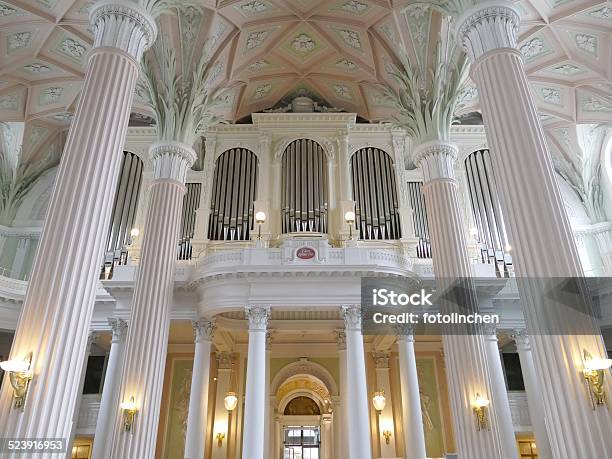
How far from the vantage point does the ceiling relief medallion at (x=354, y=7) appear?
1454 cm

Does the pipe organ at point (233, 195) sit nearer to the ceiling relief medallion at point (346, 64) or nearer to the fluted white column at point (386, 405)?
the ceiling relief medallion at point (346, 64)

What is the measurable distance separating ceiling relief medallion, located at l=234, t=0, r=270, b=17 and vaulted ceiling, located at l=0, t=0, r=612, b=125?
4cm

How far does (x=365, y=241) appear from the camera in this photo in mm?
16594

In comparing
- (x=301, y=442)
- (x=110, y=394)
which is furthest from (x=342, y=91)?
(x=301, y=442)

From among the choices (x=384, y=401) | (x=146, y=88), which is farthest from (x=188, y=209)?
(x=384, y=401)

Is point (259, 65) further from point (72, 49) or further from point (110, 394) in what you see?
point (110, 394)

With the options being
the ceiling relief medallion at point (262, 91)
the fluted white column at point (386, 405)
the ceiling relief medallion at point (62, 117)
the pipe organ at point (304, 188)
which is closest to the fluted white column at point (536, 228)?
the pipe organ at point (304, 188)

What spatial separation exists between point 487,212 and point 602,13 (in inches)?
276

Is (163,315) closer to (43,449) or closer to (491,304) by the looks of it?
(43,449)

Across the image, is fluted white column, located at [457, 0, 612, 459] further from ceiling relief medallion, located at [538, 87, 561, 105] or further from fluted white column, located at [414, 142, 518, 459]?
ceiling relief medallion, located at [538, 87, 561, 105]

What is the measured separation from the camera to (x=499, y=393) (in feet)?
40.2

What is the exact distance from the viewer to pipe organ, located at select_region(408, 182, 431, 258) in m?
16.5

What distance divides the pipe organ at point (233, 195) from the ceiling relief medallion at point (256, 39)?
4.09 meters

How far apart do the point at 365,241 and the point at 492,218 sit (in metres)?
4.77
